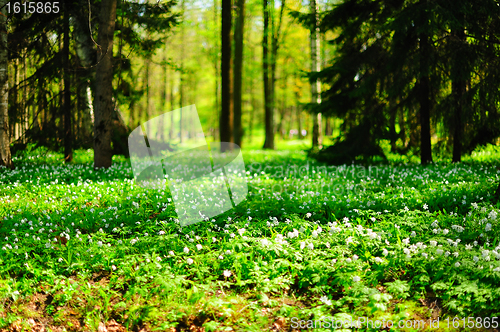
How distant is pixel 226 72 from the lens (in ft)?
45.1

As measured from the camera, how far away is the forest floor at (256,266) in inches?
129

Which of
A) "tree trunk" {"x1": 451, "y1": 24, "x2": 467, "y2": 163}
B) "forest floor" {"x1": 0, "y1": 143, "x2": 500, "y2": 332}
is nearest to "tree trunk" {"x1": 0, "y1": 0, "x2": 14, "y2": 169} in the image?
"forest floor" {"x1": 0, "y1": 143, "x2": 500, "y2": 332}

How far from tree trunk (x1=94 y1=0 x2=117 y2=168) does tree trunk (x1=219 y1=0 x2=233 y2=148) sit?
16.7ft

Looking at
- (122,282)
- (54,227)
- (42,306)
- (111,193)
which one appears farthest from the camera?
(111,193)

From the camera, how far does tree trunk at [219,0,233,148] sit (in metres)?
13.4

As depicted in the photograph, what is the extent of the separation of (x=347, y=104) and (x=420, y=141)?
280cm

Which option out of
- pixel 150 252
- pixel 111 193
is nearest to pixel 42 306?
pixel 150 252

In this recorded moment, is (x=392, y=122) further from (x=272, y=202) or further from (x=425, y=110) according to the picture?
(x=272, y=202)

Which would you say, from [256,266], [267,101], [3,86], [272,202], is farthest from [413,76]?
[3,86]

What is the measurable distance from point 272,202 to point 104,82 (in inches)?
243

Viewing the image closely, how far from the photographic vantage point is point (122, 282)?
12.5ft

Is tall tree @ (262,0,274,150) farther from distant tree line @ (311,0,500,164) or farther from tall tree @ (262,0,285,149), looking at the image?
distant tree line @ (311,0,500,164)

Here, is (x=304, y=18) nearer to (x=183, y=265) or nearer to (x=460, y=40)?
(x=460, y=40)

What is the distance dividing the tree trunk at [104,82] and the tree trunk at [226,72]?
5.10 m
